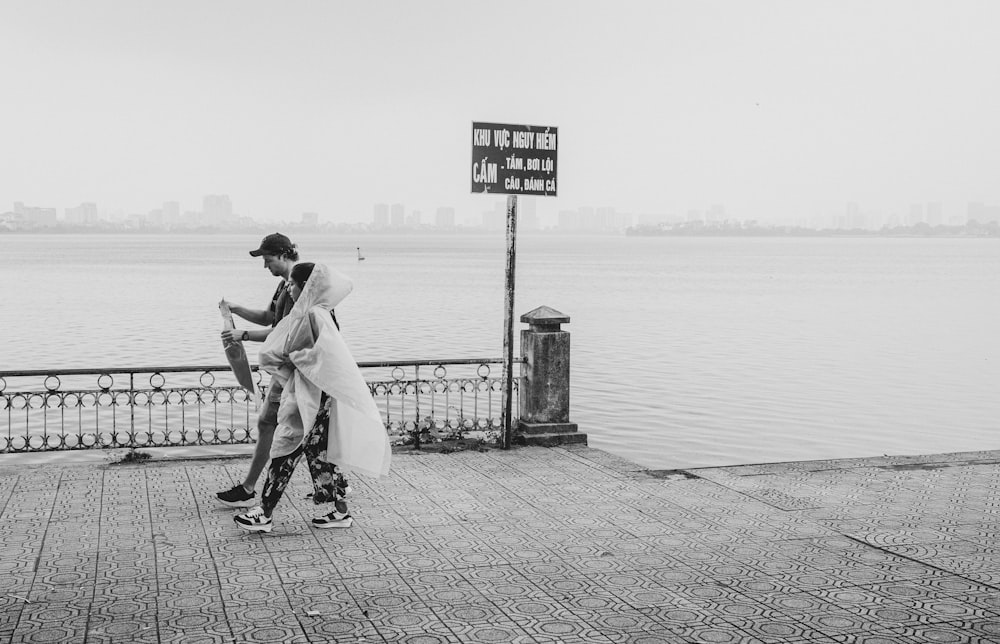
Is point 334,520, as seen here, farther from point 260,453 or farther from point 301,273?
point 301,273

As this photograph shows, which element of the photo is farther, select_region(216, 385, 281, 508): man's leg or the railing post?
the railing post

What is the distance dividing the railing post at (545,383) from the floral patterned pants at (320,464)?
352cm

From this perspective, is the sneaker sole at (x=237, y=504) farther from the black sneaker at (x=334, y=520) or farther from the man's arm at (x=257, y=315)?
the man's arm at (x=257, y=315)

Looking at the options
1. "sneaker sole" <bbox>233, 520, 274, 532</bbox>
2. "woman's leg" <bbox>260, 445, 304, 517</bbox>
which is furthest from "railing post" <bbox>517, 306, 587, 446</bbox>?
"sneaker sole" <bbox>233, 520, 274, 532</bbox>

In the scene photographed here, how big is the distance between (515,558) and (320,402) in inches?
70.1

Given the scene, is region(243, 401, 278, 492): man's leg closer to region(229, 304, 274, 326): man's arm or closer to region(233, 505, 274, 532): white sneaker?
region(229, 304, 274, 326): man's arm

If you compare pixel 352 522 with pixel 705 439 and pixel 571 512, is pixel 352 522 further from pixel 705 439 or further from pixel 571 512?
pixel 705 439

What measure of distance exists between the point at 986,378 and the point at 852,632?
78.2ft

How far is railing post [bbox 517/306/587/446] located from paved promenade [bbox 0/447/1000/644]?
3.58ft

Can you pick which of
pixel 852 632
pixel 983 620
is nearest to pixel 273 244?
pixel 852 632

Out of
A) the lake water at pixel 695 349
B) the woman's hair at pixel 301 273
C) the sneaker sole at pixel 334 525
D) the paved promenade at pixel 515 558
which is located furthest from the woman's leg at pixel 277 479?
the lake water at pixel 695 349

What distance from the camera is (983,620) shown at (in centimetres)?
539

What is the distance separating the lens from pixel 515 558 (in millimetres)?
6539

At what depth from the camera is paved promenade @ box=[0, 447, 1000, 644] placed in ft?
17.4
